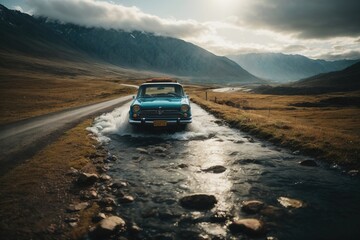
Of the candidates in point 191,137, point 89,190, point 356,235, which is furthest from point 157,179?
point 191,137

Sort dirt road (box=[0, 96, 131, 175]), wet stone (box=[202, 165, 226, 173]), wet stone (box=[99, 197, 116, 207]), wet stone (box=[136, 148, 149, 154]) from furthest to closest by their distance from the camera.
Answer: wet stone (box=[136, 148, 149, 154]) < dirt road (box=[0, 96, 131, 175]) < wet stone (box=[202, 165, 226, 173]) < wet stone (box=[99, 197, 116, 207])

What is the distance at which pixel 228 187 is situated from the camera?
760cm

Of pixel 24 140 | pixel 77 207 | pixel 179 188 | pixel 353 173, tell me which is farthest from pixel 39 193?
pixel 353 173

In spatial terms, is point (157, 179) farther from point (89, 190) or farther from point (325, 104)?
point (325, 104)

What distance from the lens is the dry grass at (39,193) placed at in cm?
537

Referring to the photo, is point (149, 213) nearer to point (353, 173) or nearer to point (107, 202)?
point (107, 202)

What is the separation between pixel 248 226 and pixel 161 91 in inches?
471

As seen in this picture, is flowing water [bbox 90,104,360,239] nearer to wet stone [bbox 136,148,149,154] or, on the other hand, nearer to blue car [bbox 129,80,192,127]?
wet stone [bbox 136,148,149,154]

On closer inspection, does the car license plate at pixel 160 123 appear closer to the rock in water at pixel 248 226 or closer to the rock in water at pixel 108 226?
Result: the rock in water at pixel 108 226

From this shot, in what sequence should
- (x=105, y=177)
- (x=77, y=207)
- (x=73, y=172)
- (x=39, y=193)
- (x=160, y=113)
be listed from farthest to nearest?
(x=160, y=113) < (x=73, y=172) < (x=105, y=177) < (x=39, y=193) < (x=77, y=207)

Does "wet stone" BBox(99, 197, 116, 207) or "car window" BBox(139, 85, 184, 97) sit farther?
"car window" BBox(139, 85, 184, 97)

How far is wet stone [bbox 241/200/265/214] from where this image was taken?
20.3 feet

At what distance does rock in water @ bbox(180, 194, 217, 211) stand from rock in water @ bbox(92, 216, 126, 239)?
1.52m

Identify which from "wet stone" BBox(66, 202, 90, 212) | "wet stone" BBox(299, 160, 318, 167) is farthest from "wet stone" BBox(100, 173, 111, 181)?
"wet stone" BBox(299, 160, 318, 167)
